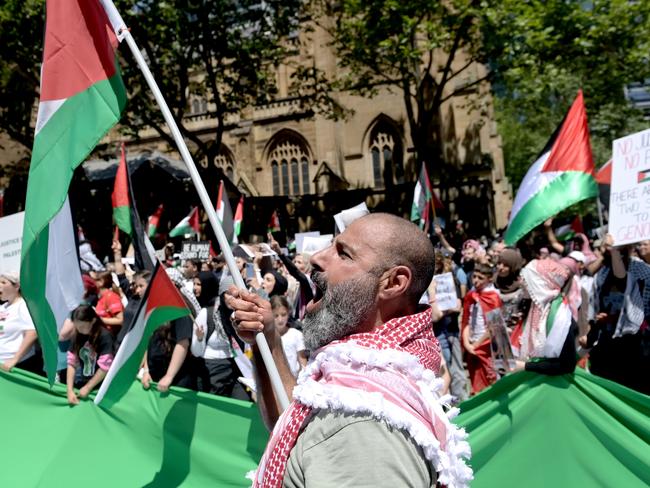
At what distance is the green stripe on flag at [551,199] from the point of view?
640 centimetres

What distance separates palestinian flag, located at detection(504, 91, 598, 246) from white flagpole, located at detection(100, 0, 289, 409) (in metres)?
4.12

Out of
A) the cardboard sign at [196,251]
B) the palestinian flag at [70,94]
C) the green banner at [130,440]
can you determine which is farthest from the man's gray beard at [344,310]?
the cardboard sign at [196,251]

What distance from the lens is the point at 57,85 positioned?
3598 mm

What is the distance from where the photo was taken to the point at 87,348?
6258 mm

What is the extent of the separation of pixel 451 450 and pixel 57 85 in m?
2.88

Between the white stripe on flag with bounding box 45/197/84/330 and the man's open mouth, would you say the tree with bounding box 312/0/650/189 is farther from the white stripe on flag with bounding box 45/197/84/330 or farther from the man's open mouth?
the man's open mouth

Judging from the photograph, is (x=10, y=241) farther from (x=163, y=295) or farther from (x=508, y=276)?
(x=508, y=276)

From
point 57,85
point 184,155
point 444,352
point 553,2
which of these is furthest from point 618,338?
point 553,2

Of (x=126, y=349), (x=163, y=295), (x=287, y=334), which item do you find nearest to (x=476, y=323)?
(x=287, y=334)

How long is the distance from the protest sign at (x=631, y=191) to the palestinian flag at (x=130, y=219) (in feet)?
13.6

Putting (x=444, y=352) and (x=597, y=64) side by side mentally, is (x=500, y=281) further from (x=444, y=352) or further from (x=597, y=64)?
(x=597, y=64)

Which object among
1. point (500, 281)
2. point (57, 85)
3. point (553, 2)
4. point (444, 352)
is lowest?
point (444, 352)

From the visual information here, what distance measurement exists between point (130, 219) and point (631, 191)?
498cm

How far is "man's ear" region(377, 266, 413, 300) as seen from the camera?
1.94 metres
